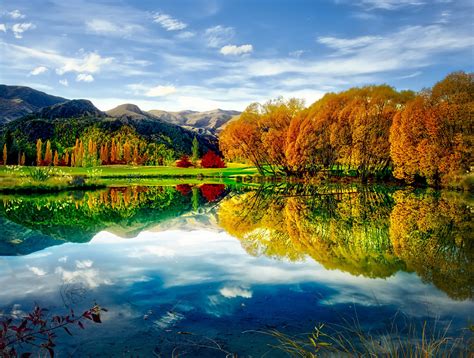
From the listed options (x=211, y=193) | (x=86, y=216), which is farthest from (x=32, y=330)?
(x=211, y=193)

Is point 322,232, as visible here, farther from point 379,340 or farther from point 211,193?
point 211,193

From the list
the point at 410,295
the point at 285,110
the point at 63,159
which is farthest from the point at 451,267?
the point at 63,159

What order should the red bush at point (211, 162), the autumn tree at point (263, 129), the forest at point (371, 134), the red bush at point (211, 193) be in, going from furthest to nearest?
the red bush at point (211, 162) < the autumn tree at point (263, 129) < the forest at point (371, 134) < the red bush at point (211, 193)

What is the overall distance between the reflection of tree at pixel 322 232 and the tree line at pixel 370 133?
17014 millimetres

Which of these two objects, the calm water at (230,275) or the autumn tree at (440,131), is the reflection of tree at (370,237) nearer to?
the calm water at (230,275)

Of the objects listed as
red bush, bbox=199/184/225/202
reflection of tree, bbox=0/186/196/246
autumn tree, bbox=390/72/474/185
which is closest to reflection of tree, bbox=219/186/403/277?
reflection of tree, bbox=0/186/196/246

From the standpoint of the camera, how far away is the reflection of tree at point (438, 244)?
30.8ft

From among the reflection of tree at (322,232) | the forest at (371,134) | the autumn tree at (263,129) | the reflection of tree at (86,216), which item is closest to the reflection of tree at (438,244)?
the reflection of tree at (322,232)

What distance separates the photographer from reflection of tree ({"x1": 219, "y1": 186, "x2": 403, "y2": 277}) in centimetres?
1126

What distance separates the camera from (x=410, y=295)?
825 centimetres

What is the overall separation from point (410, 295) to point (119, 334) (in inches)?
222

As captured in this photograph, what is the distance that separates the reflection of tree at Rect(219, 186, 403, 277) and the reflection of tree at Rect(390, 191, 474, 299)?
Result: 20.5 inches

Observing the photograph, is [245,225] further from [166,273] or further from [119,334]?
[119,334]

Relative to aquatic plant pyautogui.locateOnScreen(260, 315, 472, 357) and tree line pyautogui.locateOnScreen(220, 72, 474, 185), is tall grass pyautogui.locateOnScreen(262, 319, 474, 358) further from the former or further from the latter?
tree line pyautogui.locateOnScreen(220, 72, 474, 185)
